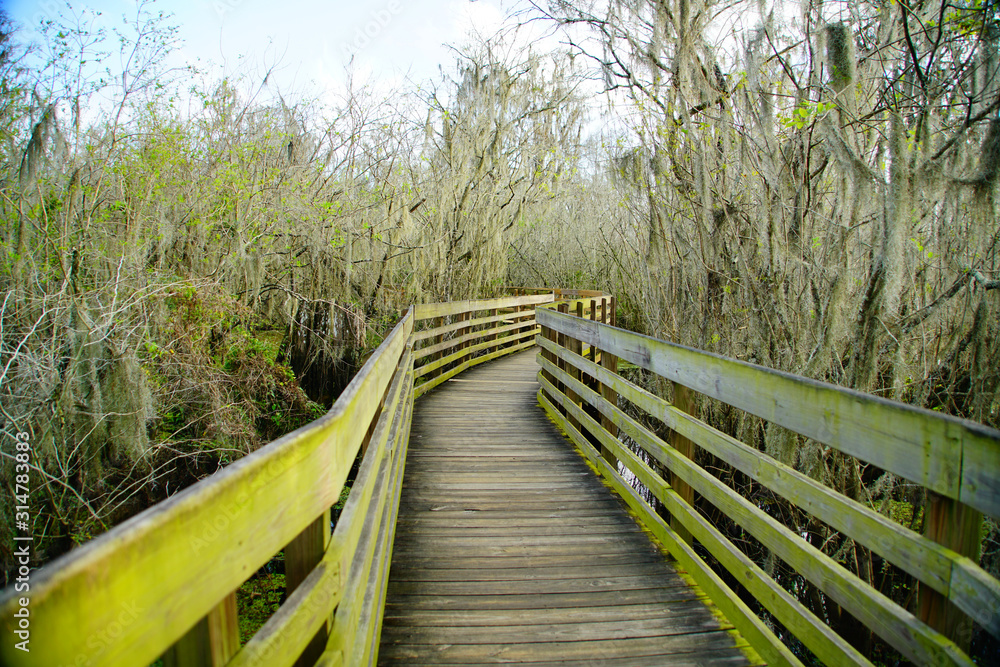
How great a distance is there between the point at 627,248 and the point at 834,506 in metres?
6.39

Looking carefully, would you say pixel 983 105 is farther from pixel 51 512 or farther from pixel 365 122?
pixel 365 122

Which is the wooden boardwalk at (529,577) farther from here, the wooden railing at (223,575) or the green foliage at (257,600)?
the green foliage at (257,600)

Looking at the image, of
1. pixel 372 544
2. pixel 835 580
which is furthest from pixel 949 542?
pixel 372 544

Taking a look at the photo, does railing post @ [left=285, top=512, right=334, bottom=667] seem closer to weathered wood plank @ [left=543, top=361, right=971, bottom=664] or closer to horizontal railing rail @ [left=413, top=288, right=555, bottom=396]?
weathered wood plank @ [left=543, top=361, right=971, bottom=664]

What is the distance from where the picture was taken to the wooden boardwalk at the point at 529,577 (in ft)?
7.74

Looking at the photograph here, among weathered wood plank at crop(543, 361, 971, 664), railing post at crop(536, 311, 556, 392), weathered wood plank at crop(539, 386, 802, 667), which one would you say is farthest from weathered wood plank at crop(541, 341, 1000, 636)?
railing post at crop(536, 311, 556, 392)

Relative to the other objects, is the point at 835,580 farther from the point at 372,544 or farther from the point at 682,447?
the point at 372,544

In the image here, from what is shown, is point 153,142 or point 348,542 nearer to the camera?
point 348,542

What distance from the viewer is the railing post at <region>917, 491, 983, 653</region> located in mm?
1354

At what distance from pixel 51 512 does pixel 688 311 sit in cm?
591

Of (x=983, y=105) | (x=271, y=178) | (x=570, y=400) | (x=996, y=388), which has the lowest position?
(x=570, y=400)

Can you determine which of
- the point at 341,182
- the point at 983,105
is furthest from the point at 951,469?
the point at 341,182

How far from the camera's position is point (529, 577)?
9.53 ft

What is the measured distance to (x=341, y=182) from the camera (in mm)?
8789
